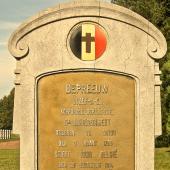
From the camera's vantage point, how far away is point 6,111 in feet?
166

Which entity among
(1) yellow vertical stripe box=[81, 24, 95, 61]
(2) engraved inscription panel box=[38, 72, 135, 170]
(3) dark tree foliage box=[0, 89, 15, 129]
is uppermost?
(3) dark tree foliage box=[0, 89, 15, 129]

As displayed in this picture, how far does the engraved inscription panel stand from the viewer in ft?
21.9

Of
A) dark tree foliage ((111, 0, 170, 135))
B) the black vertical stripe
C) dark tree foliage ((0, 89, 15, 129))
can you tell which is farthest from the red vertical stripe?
dark tree foliage ((0, 89, 15, 129))

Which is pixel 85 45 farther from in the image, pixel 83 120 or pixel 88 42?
pixel 83 120

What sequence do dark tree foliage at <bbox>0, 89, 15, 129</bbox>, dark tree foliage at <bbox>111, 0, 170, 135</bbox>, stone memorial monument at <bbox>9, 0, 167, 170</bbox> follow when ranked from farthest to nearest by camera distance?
dark tree foliage at <bbox>0, 89, 15, 129</bbox>, dark tree foliage at <bbox>111, 0, 170, 135</bbox>, stone memorial monument at <bbox>9, 0, 167, 170</bbox>

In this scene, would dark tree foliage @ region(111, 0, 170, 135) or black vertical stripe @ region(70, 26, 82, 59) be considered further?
dark tree foliage @ region(111, 0, 170, 135)

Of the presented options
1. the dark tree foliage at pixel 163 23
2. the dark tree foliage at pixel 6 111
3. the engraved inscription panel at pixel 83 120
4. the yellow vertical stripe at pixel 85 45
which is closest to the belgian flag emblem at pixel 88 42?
the yellow vertical stripe at pixel 85 45

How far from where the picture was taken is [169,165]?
16266 millimetres

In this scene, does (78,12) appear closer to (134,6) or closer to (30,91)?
(30,91)

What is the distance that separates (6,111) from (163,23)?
30.6m

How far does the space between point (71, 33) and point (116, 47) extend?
670 millimetres

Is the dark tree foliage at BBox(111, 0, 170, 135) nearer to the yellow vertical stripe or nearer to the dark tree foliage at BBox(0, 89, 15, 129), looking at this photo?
the yellow vertical stripe

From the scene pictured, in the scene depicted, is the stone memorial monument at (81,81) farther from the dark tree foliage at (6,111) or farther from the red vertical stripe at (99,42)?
the dark tree foliage at (6,111)

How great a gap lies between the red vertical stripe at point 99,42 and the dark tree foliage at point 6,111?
144 feet
